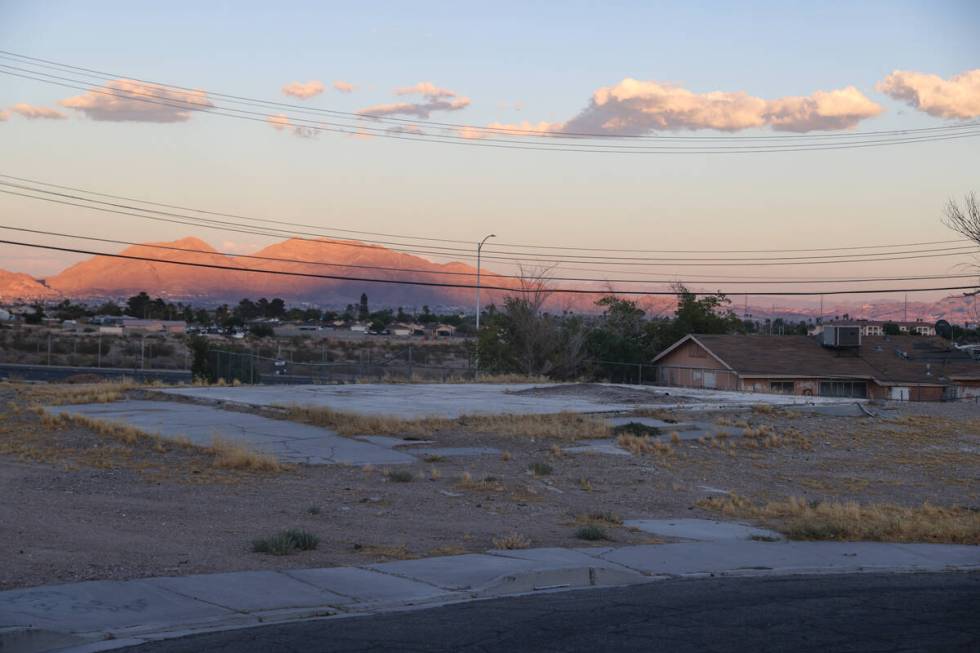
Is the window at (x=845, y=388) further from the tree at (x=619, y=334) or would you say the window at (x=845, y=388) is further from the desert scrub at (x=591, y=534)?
the desert scrub at (x=591, y=534)

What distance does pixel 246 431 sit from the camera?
25406mm

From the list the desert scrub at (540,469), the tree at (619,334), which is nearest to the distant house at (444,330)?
the tree at (619,334)

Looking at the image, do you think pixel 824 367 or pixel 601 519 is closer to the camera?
pixel 601 519

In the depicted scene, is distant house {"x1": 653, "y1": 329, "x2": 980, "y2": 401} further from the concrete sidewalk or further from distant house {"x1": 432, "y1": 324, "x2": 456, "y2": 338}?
distant house {"x1": 432, "y1": 324, "x2": 456, "y2": 338}

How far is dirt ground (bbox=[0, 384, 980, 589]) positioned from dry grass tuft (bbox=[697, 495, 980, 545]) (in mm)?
1027

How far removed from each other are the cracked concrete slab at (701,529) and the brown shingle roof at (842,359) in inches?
1725

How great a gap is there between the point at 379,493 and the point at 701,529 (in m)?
5.47

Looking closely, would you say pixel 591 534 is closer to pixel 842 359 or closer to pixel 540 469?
pixel 540 469

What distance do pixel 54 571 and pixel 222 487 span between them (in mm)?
7129

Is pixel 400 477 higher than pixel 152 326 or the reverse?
the reverse

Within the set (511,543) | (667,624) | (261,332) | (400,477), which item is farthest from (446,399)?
(261,332)

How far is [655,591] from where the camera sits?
36.5 ft

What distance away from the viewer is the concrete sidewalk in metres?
8.99

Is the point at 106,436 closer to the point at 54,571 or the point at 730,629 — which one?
the point at 54,571
